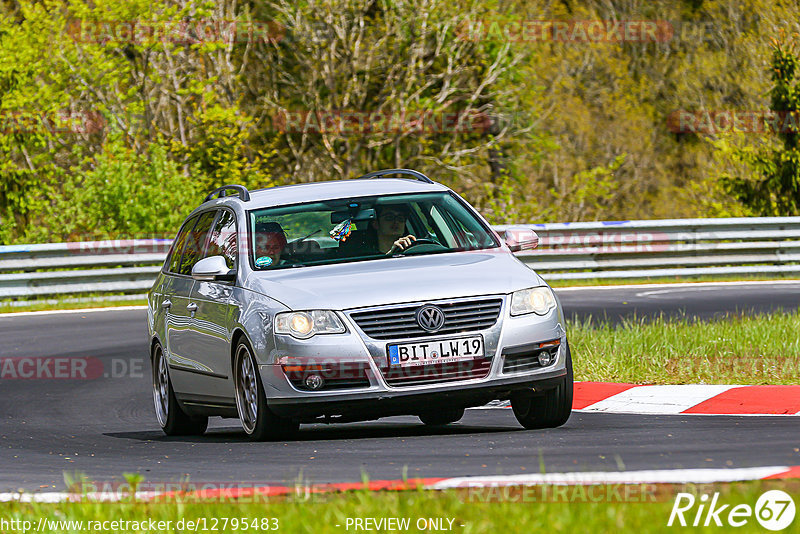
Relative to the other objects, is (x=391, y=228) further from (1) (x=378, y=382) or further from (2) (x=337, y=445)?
(2) (x=337, y=445)

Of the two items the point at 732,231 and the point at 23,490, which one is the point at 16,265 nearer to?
the point at 732,231

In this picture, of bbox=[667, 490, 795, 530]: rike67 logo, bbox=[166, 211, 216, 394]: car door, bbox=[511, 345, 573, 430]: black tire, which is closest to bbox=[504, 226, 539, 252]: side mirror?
bbox=[511, 345, 573, 430]: black tire

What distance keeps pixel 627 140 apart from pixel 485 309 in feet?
138

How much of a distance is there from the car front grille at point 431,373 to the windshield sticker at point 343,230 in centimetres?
150

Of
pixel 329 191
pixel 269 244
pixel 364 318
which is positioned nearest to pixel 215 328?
pixel 269 244

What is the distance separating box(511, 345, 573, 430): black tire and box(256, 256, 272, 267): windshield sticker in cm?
179

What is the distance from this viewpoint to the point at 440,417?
10172mm

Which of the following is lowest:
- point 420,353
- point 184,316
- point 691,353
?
point 691,353

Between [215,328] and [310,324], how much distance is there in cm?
122

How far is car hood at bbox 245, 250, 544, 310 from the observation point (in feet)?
27.6

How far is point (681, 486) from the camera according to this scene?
5957mm

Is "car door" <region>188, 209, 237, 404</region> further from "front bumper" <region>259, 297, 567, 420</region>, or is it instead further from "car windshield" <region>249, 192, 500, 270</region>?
"front bumper" <region>259, 297, 567, 420</region>

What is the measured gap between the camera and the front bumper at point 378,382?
8328 millimetres

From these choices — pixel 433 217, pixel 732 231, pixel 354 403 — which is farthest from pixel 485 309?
pixel 732 231
